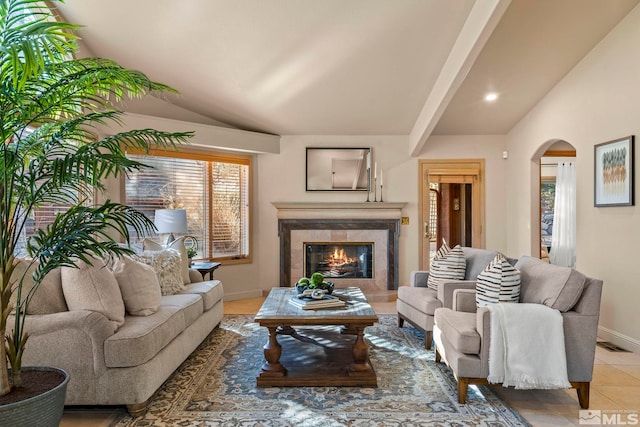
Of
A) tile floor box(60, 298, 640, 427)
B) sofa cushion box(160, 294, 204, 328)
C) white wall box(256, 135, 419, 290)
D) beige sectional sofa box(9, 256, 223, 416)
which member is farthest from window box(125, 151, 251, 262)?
tile floor box(60, 298, 640, 427)

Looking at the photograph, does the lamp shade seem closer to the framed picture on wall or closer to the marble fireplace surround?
the marble fireplace surround

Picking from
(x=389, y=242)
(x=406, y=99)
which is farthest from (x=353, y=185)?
(x=406, y=99)

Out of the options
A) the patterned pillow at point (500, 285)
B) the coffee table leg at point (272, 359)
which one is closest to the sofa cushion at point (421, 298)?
the patterned pillow at point (500, 285)

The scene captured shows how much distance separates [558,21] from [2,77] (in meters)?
4.22

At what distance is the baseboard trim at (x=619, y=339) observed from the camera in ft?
12.3

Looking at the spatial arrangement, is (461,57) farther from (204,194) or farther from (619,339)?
(204,194)

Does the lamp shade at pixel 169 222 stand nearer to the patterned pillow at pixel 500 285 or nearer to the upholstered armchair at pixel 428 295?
the upholstered armchair at pixel 428 295

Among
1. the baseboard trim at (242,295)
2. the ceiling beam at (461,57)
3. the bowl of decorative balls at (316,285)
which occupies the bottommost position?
the baseboard trim at (242,295)

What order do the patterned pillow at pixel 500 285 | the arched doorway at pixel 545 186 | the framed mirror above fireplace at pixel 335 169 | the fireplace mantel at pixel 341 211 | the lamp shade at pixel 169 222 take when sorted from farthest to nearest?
the framed mirror above fireplace at pixel 335 169, the fireplace mantel at pixel 341 211, the arched doorway at pixel 545 186, the lamp shade at pixel 169 222, the patterned pillow at pixel 500 285

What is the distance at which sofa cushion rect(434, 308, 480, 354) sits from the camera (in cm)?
266

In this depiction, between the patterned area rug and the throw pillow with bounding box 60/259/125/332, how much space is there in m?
0.63

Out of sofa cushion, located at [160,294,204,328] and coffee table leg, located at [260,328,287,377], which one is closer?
coffee table leg, located at [260,328,287,377]

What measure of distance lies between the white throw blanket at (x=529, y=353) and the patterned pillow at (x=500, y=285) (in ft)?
1.07

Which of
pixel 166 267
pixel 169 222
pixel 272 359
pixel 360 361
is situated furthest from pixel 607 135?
pixel 169 222
